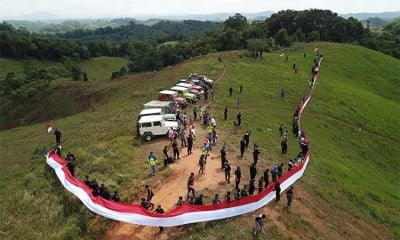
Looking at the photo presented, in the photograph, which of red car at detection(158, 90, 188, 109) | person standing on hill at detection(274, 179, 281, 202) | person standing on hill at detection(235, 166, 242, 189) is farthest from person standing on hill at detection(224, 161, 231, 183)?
red car at detection(158, 90, 188, 109)

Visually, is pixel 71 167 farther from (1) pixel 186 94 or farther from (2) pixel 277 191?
(1) pixel 186 94

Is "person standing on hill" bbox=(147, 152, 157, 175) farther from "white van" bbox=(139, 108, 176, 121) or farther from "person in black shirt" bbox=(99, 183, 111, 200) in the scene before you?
"white van" bbox=(139, 108, 176, 121)

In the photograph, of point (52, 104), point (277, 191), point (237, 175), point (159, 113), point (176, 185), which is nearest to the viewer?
point (277, 191)

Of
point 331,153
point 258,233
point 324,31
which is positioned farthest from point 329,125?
point 324,31

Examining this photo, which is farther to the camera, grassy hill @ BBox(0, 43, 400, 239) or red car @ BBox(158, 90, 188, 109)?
red car @ BBox(158, 90, 188, 109)

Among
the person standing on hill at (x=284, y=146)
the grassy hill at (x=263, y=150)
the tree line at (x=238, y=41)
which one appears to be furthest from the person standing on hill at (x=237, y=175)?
the tree line at (x=238, y=41)

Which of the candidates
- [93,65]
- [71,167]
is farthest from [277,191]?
[93,65]

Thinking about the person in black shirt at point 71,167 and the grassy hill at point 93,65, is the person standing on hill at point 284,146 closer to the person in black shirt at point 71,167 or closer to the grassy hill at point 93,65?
the person in black shirt at point 71,167
